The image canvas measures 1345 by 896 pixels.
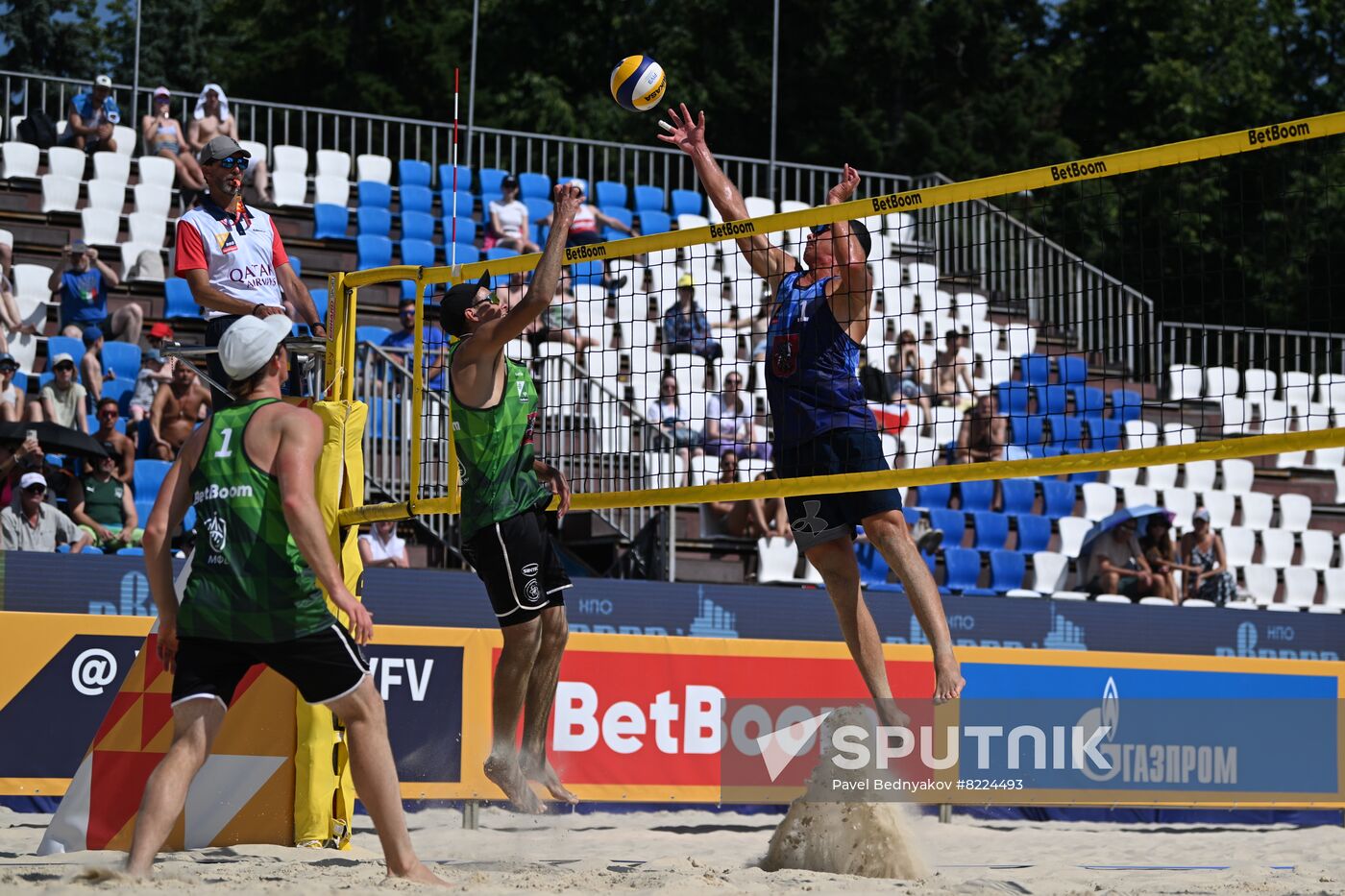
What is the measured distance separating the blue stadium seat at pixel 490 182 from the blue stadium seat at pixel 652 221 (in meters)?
1.56

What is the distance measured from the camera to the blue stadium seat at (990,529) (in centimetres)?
1445

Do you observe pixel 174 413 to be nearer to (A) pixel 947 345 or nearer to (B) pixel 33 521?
(B) pixel 33 521

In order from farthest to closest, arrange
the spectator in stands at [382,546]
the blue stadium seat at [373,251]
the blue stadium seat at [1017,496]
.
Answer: the blue stadium seat at [373,251] → the blue stadium seat at [1017,496] → the spectator in stands at [382,546]

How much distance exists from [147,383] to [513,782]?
6.90 m

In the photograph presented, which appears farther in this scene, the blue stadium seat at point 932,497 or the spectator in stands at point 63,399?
the blue stadium seat at point 932,497

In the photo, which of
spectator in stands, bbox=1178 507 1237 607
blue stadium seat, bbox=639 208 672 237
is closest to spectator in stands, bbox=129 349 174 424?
blue stadium seat, bbox=639 208 672 237

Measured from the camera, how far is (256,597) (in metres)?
5.34

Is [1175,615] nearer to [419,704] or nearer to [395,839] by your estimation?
[419,704]

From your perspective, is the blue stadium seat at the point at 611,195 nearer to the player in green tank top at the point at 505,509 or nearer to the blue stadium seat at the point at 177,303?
the blue stadium seat at the point at 177,303

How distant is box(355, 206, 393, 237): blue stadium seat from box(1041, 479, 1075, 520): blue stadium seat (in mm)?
Result: 6747

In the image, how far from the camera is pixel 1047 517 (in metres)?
14.8

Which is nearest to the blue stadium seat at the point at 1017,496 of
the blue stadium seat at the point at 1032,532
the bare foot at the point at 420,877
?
the blue stadium seat at the point at 1032,532

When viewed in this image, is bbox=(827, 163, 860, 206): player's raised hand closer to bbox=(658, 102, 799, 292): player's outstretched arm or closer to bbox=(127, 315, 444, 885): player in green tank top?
bbox=(658, 102, 799, 292): player's outstretched arm

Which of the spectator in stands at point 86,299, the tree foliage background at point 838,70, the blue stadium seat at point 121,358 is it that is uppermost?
the tree foliage background at point 838,70
